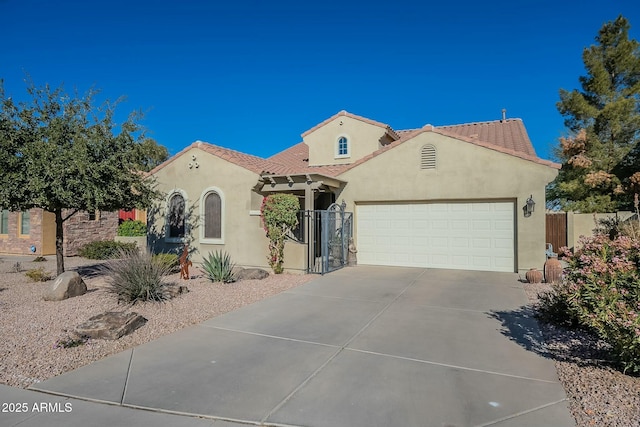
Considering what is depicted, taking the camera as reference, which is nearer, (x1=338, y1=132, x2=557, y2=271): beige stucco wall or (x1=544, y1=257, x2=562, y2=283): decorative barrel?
(x1=544, y1=257, x2=562, y2=283): decorative barrel

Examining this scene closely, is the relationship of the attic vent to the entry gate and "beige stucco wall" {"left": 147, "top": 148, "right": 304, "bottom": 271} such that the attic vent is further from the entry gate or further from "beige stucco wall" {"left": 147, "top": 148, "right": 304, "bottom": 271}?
"beige stucco wall" {"left": 147, "top": 148, "right": 304, "bottom": 271}

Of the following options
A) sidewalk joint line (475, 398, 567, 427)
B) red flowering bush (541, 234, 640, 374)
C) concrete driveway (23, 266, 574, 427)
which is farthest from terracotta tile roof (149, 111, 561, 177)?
sidewalk joint line (475, 398, 567, 427)

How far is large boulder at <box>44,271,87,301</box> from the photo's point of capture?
27.3 feet

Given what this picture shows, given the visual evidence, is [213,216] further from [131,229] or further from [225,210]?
[131,229]

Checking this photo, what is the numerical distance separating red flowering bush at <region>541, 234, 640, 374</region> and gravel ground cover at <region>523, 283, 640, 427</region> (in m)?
0.27

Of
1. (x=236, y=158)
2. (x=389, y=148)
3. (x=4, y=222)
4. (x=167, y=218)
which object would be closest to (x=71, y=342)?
(x=236, y=158)

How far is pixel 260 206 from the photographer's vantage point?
533 inches

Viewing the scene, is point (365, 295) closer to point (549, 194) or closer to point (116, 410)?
point (116, 410)

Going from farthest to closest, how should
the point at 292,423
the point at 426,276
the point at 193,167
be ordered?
1. the point at 193,167
2. the point at 426,276
3. the point at 292,423

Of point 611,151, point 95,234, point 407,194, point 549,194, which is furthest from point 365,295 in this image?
point 549,194

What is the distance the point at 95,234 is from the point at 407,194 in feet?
52.7

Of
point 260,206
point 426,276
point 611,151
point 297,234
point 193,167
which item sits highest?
point 611,151

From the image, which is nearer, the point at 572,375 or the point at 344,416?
the point at 344,416

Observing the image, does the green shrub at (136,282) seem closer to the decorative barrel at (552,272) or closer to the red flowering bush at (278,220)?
the red flowering bush at (278,220)
